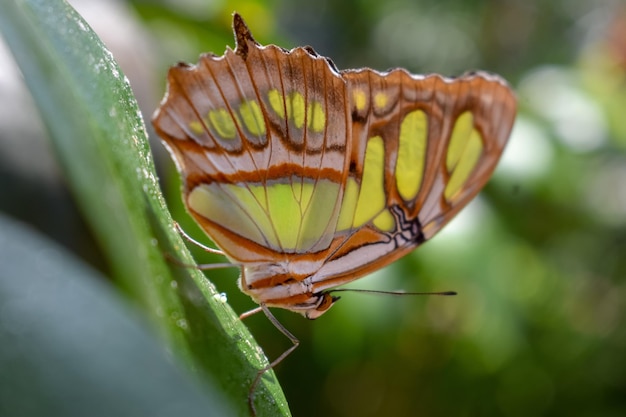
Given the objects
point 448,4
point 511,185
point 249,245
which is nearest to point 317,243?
point 249,245

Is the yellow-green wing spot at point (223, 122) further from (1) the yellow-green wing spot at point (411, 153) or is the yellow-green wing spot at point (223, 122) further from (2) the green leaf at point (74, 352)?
(2) the green leaf at point (74, 352)

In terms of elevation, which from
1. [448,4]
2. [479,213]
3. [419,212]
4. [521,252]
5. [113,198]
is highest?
[448,4]

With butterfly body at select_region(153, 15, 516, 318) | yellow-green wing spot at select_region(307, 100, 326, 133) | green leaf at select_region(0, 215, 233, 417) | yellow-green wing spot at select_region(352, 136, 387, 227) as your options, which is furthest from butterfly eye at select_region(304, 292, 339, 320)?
green leaf at select_region(0, 215, 233, 417)

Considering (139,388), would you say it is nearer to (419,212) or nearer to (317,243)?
(317,243)

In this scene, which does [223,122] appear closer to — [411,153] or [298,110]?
[298,110]

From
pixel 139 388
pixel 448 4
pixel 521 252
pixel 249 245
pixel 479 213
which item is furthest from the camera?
pixel 448 4

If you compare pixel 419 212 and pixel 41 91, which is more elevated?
pixel 41 91

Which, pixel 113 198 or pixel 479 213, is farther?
pixel 479 213

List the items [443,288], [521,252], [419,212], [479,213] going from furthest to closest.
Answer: [521,252]
[443,288]
[479,213]
[419,212]
